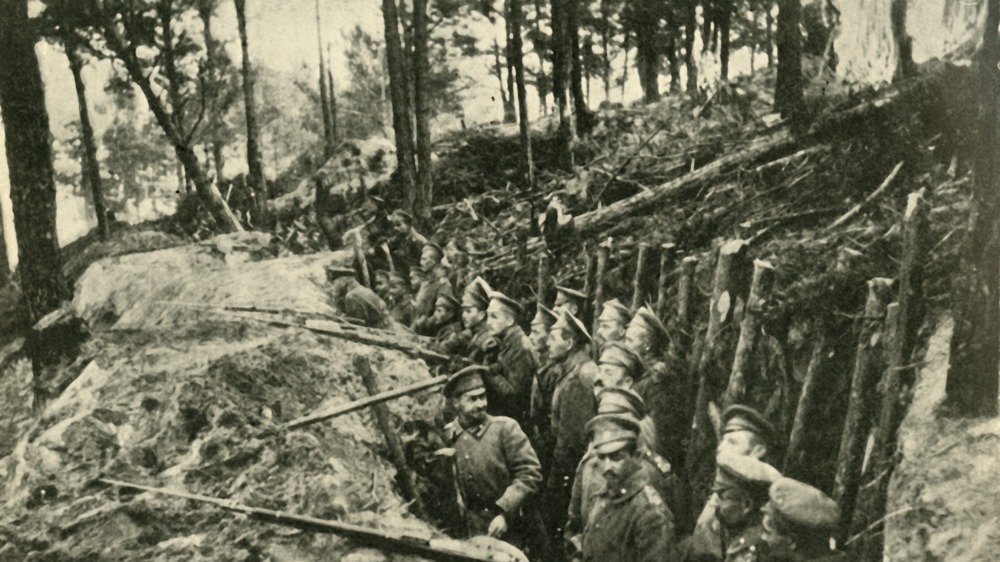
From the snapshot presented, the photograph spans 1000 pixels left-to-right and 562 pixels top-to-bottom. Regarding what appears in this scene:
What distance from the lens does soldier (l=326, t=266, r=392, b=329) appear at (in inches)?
197

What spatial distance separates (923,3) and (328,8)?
3.39m

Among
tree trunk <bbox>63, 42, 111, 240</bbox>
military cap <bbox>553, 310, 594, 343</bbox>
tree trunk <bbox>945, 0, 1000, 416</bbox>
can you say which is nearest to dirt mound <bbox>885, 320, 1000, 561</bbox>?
tree trunk <bbox>945, 0, 1000, 416</bbox>

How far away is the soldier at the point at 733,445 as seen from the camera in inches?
134

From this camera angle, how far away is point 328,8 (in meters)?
5.02

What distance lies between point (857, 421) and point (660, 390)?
34.9 inches

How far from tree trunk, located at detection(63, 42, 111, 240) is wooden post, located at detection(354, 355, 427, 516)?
2255mm

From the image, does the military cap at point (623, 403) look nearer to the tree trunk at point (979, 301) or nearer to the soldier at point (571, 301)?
the soldier at point (571, 301)

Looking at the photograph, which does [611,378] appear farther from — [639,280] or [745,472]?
[745,472]

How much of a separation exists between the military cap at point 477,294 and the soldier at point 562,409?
1.64 feet

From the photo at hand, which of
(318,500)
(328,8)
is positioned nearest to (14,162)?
(328,8)

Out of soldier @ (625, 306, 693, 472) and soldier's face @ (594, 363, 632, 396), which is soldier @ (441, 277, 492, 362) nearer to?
soldier's face @ (594, 363, 632, 396)

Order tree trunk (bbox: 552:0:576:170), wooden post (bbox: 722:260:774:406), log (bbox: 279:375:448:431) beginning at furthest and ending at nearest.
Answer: tree trunk (bbox: 552:0:576:170), log (bbox: 279:375:448:431), wooden post (bbox: 722:260:774:406)

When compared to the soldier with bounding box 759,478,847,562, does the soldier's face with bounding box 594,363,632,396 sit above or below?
above

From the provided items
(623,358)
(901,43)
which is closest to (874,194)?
(901,43)
